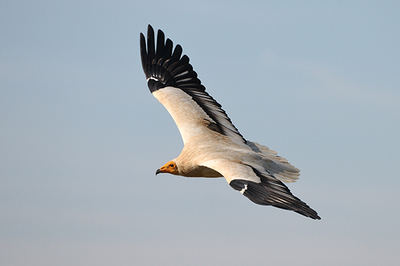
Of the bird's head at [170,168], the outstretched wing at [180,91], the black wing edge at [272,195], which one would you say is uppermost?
the outstretched wing at [180,91]

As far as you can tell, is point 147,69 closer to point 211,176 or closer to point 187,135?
point 187,135

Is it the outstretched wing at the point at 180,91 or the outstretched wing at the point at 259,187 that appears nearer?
the outstretched wing at the point at 259,187

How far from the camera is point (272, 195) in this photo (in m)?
9.73

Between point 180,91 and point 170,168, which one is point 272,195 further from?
point 180,91

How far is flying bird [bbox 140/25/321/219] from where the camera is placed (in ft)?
32.7

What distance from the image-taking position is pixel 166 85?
1416 cm

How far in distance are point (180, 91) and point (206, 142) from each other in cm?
206

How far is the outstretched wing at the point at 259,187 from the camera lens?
30.6ft

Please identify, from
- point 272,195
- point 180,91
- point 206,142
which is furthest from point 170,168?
point 272,195

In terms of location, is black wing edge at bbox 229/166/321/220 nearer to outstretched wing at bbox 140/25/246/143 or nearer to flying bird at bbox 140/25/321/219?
flying bird at bbox 140/25/321/219

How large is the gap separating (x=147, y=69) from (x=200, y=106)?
6.65 ft

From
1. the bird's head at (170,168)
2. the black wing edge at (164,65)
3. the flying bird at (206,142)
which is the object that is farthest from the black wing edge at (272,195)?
the black wing edge at (164,65)

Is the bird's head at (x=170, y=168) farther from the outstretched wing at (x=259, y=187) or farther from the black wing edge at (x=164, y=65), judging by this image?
the black wing edge at (x=164, y=65)

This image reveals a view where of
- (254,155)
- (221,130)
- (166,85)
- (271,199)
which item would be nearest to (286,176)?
(254,155)
